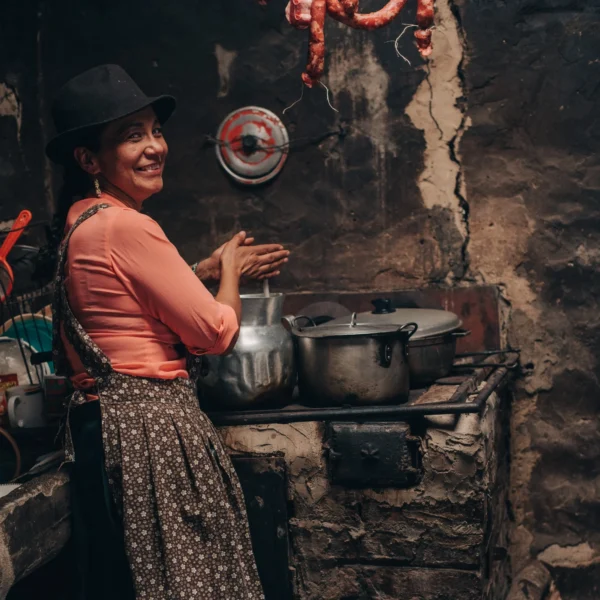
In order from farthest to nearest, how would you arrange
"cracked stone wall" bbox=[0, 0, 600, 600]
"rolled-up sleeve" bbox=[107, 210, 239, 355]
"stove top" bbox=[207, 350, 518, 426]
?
"cracked stone wall" bbox=[0, 0, 600, 600]
"stove top" bbox=[207, 350, 518, 426]
"rolled-up sleeve" bbox=[107, 210, 239, 355]

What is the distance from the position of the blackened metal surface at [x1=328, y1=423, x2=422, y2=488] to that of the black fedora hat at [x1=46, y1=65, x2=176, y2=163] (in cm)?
133

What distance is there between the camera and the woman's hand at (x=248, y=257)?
8.73 ft

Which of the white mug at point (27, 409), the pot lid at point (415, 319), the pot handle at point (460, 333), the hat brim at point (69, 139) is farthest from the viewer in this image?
the pot handle at point (460, 333)

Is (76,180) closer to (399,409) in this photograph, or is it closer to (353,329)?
(353,329)

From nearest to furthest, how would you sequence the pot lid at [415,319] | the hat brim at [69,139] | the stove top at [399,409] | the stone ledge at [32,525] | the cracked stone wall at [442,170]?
the stone ledge at [32,525] → the hat brim at [69,139] → the stove top at [399,409] → the pot lid at [415,319] → the cracked stone wall at [442,170]

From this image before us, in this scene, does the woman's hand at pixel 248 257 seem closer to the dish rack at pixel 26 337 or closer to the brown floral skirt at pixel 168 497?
the brown floral skirt at pixel 168 497

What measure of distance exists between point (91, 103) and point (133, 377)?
0.84m

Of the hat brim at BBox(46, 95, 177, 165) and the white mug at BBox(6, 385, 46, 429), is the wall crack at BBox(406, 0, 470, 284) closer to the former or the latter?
the hat brim at BBox(46, 95, 177, 165)

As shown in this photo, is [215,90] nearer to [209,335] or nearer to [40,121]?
[40,121]

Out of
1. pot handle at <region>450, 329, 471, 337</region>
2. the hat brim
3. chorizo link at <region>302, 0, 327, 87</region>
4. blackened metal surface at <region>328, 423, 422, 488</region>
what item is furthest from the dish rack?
pot handle at <region>450, 329, 471, 337</region>

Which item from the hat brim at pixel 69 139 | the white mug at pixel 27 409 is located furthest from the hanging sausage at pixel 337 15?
the white mug at pixel 27 409

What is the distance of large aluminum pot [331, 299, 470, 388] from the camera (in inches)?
125

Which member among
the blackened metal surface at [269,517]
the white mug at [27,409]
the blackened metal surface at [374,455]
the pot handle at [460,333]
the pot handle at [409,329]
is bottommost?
the blackened metal surface at [269,517]

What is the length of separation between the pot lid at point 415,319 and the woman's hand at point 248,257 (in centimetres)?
51
